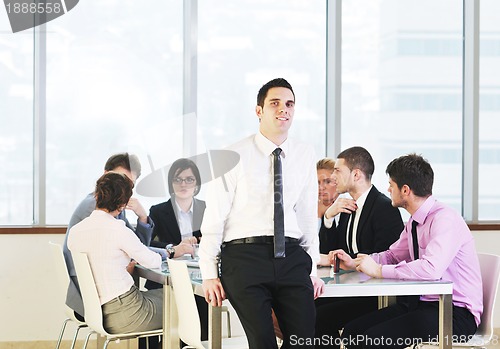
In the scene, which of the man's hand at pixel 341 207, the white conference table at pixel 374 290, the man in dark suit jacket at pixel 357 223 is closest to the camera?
the white conference table at pixel 374 290

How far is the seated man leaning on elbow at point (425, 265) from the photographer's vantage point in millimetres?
3785

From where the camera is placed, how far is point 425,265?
374cm

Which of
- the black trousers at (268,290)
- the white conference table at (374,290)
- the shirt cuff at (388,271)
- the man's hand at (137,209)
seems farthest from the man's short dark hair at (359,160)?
the black trousers at (268,290)

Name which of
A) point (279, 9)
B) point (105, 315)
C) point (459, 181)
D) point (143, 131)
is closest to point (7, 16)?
point (143, 131)

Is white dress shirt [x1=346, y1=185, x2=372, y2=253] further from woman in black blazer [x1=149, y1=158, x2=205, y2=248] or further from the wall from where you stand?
the wall

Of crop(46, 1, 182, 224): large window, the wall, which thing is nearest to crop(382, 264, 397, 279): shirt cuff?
crop(46, 1, 182, 224): large window

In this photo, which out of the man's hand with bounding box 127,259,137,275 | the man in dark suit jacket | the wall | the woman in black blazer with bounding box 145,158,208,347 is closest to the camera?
the man in dark suit jacket

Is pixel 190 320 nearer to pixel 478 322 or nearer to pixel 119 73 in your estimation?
pixel 478 322

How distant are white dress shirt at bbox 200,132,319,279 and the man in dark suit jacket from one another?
1157 millimetres

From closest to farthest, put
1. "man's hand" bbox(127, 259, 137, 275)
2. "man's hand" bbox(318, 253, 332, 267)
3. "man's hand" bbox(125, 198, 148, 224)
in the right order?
"man's hand" bbox(318, 253, 332, 267) → "man's hand" bbox(127, 259, 137, 275) → "man's hand" bbox(125, 198, 148, 224)

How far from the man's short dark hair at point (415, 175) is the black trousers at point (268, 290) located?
0.95 metres

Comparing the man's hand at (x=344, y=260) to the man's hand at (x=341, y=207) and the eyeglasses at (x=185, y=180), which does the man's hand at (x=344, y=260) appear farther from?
the eyeglasses at (x=185, y=180)

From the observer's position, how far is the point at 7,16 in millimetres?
5988

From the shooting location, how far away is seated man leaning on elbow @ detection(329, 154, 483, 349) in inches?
149
